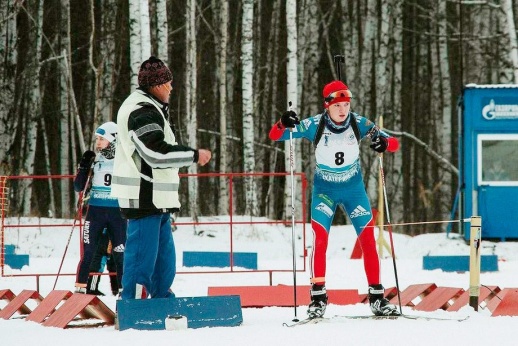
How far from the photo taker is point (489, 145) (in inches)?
663

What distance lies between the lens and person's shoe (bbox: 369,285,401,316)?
291 inches

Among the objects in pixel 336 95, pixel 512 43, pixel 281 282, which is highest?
pixel 512 43

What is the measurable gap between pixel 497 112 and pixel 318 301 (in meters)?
10.1

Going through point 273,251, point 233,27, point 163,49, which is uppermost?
point 233,27

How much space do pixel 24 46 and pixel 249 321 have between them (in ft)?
69.0

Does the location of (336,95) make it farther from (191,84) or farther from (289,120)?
(191,84)

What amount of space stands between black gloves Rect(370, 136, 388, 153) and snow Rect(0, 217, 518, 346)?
1.27m

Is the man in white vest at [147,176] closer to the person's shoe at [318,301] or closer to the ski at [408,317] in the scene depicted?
the person's shoe at [318,301]

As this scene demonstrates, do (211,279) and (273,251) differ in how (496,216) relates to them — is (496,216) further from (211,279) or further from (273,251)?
(211,279)

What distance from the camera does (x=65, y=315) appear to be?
7.28 m

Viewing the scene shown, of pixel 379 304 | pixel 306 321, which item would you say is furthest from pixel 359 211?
pixel 306 321

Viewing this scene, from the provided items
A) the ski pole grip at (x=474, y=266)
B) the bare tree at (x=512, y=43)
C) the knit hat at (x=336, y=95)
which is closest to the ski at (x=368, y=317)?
the ski pole grip at (x=474, y=266)

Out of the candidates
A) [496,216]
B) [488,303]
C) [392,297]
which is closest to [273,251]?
[496,216]

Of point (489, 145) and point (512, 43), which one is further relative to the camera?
point (512, 43)
